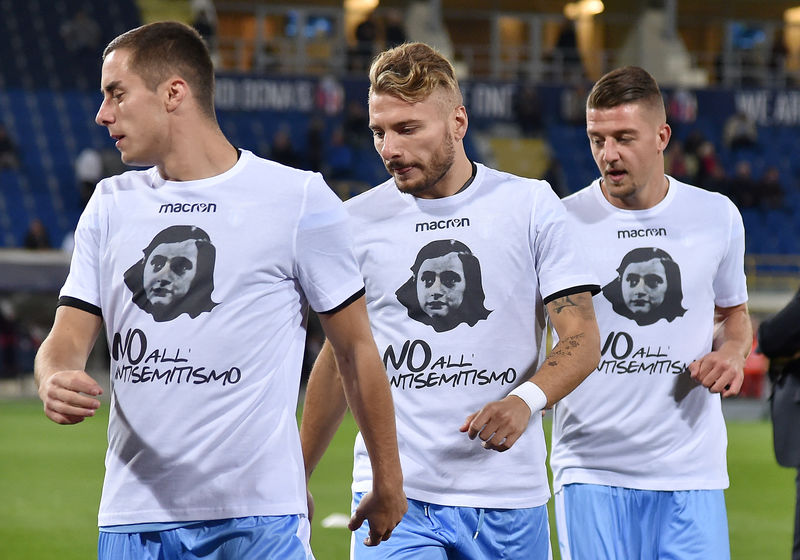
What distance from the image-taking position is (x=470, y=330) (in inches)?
148

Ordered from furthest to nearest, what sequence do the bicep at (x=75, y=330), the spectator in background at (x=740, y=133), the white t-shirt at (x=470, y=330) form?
the spectator in background at (x=740, y=133)
the white t-shirt at (x=470, y=330)
the bicep at (x=75, y=330)

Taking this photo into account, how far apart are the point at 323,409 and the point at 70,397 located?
3.86 ft

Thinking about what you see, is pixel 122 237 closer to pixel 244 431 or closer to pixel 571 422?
pixel 244 431

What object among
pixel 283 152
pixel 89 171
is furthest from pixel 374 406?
pixel 283 152

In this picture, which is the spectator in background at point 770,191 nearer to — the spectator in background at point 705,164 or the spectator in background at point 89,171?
the spectator in background at point 705,164

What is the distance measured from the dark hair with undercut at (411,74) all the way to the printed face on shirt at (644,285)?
1.11 metres

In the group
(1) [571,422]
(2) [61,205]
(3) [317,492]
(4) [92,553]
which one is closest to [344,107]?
(2) [61,205]

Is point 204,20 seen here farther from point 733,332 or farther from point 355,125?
point 733,332

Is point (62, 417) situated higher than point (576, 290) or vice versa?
point (576, 290)

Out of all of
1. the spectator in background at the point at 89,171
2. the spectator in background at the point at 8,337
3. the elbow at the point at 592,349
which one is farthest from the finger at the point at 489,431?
the spectator in background at the point at 89,171

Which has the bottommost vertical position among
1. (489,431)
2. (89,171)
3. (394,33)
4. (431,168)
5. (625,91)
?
(489,431)

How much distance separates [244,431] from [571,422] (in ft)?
5.81

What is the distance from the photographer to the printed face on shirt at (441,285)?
3768 mm

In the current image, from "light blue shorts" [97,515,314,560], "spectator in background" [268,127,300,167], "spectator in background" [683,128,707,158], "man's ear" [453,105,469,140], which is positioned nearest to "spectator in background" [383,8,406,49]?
"spectator in background" [268,127,300,167]
